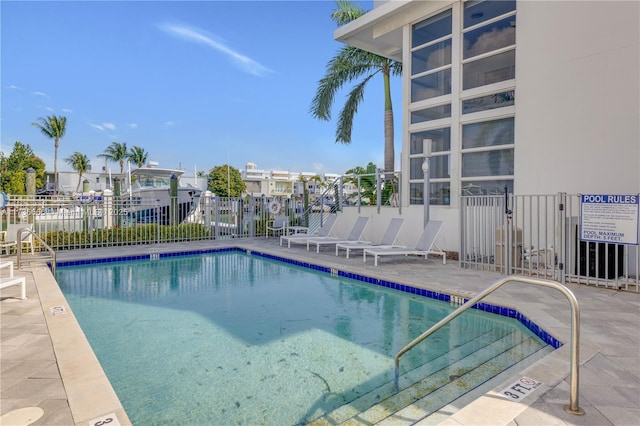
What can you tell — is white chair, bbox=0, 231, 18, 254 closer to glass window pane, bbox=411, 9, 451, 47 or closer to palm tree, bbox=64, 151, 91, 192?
glass window pane, bbox=411, 9, 451, 47

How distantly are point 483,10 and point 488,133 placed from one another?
3.41 metres

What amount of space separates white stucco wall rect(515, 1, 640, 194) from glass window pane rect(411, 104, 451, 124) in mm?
2038

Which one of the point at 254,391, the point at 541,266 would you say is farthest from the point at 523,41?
the point at 254,391

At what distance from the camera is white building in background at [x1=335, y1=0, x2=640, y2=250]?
744 cm

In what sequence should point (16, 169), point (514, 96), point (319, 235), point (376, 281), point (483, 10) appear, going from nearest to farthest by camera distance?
point (376, 281), point (514, 96), point (483, 10), point (319, 235), point (16, 169)

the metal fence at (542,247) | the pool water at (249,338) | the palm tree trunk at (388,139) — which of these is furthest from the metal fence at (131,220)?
the metal fence at (542,247)

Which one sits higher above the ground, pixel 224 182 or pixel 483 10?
pixel 483 10

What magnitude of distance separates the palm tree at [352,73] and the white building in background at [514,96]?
2.42 m

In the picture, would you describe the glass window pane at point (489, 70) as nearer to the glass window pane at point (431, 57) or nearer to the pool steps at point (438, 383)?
the glass window pane at point (431, 57)

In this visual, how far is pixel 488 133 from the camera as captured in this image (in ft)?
32.2

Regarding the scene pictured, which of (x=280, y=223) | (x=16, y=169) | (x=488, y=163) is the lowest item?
(x=280, y=223)

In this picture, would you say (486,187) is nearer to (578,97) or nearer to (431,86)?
(578,97)

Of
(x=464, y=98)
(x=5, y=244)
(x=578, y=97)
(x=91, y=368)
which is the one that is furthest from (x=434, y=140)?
(x=5, y=244)

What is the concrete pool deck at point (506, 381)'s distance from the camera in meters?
2.59
